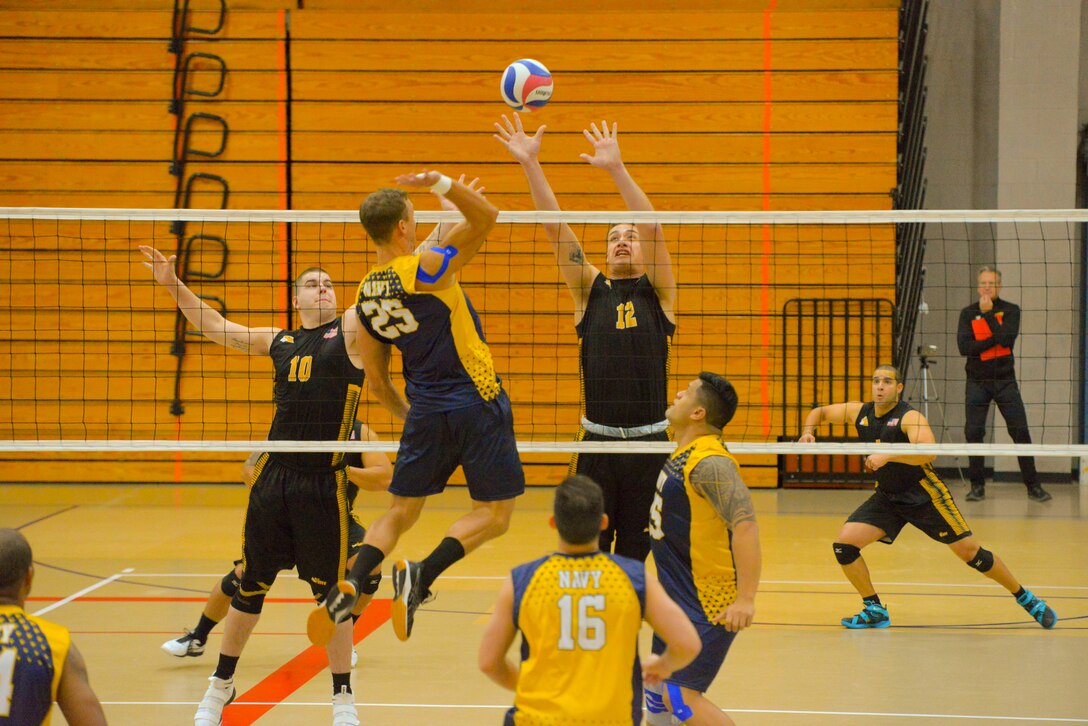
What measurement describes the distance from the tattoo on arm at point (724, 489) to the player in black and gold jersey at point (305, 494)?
1945mm

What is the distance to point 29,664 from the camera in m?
3.07

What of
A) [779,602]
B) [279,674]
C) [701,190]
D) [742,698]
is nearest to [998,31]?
[701,190]

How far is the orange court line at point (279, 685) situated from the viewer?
5.66 meters

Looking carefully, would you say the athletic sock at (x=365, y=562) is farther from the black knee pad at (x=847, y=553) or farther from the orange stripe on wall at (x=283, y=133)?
the orange stripe on wall at (x=283, y=133)

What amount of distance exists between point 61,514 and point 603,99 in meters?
6.94

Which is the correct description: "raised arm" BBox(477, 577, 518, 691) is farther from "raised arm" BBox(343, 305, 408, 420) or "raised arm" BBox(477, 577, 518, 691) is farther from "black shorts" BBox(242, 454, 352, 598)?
"black shorts" BBox(242, 454, 352, 598)

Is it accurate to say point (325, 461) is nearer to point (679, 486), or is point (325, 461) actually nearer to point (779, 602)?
point (679, 486)

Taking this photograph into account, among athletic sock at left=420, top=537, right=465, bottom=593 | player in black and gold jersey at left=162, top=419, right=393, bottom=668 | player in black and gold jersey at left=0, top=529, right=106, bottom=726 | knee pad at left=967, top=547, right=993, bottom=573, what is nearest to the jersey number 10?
player in black and gold jersey at left=0, top=529, right=106, bottom=726

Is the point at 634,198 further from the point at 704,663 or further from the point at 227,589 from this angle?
the point at 227,589

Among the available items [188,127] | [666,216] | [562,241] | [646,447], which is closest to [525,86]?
[562,241]

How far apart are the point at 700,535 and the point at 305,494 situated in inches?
79.1

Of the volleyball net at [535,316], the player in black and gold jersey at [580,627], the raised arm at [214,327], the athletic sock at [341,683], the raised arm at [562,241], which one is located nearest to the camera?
the player in black and gold jersey at [580,627]

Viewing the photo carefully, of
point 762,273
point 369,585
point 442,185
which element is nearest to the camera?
point 442,185

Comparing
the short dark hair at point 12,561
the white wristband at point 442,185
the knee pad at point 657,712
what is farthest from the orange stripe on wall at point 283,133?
the short dark hair at point 12,561
